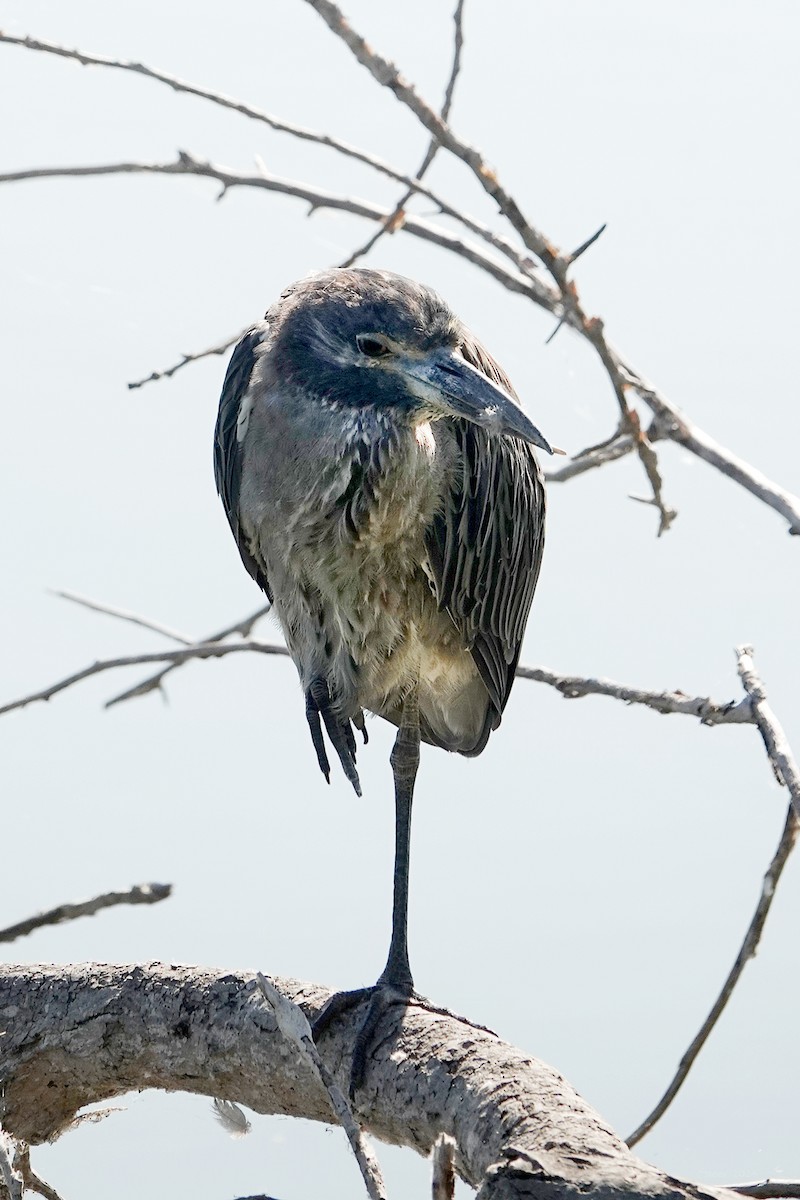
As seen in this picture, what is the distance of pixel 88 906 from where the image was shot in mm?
1354

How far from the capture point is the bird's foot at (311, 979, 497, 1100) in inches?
69.3

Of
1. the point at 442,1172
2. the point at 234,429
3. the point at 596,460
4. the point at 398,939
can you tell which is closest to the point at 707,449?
the point at 596,460

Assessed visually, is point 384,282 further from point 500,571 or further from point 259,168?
point 500,571

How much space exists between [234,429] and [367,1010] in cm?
92

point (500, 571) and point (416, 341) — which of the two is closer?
point (416, 341)

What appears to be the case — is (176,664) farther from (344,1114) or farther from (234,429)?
(344,1114)

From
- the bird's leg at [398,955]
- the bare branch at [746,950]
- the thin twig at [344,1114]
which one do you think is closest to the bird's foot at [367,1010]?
the bird's leg at [398,955]

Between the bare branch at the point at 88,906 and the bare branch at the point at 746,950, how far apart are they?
652 mm

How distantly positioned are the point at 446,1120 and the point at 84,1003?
1.93 ft

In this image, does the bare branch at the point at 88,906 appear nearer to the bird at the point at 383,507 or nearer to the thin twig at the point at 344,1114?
the thin twig at the point at 344,1114

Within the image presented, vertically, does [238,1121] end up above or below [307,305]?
below

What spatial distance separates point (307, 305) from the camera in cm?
191

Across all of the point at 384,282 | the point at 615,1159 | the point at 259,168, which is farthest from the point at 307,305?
the point at 615,1159

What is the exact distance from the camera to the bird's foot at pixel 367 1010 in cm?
176
